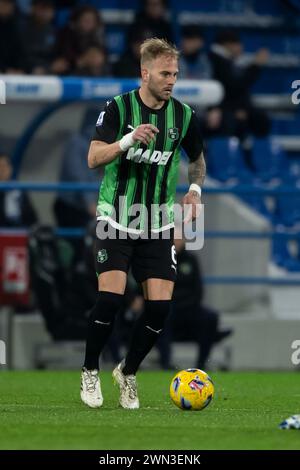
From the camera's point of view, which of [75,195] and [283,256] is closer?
[75,195]

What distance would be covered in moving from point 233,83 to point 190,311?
4534 mm

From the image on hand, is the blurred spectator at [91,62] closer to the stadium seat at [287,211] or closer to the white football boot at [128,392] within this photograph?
the stadium seat at [287,211]

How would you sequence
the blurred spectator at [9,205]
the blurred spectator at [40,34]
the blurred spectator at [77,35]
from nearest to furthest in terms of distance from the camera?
the blurred spectator at [9,205], the blurred spectator at [77,35], the blurred spectator at [40,34]

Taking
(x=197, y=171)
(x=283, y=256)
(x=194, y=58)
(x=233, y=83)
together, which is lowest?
(x=197, y=171)

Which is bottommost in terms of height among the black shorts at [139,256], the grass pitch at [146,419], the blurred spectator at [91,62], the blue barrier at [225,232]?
the grass pitch at [146,419]

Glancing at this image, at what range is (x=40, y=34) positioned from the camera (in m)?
15.2

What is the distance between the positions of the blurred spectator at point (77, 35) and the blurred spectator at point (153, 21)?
85 centimetres

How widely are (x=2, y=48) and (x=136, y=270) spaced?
7.38 metres

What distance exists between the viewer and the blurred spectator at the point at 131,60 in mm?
15039

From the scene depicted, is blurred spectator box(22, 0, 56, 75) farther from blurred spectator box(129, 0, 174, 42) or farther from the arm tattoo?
the arm tattoo

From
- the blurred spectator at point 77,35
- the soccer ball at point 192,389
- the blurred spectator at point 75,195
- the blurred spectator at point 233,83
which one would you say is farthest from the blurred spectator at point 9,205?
the soccer ball at point 192,389

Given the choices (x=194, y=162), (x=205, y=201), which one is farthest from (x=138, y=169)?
(x=205, y=201)

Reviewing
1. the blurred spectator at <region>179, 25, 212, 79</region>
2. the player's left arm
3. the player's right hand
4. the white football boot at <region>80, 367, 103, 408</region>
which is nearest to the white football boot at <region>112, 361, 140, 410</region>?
the white football boot at <region>80, 367, 103, 408</region>

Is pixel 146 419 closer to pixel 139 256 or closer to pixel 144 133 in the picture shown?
pixel 139 256
